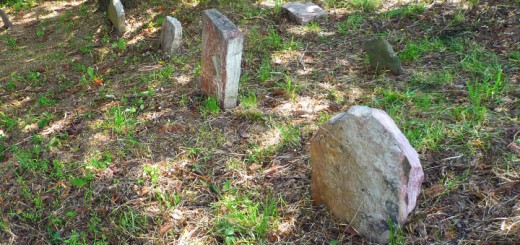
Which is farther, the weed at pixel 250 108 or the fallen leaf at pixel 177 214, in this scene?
the weed at pixel 250 108

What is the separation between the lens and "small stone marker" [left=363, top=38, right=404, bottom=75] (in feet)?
12.5

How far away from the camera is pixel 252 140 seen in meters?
3.19

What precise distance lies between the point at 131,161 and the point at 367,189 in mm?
1710

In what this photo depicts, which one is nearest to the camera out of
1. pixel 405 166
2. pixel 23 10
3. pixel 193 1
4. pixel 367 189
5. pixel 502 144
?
pixel 405 166

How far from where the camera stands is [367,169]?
2199 millimetres

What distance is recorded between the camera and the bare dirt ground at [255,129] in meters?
2.49

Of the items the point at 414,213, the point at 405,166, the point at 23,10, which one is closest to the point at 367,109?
the point at 405,166

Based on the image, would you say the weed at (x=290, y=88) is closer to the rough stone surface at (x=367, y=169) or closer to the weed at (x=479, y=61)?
the rough stone surface at (x=367, y=169)

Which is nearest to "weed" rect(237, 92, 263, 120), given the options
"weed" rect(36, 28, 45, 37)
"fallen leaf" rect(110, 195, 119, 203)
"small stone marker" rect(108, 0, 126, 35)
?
"fallen leaf" rect(110, 195, 119, 203)

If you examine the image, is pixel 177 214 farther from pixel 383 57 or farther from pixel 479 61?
pixel 479 61

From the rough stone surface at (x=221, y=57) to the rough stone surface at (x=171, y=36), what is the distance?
112 cm

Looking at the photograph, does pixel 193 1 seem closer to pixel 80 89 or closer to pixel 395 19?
pixel 80 89

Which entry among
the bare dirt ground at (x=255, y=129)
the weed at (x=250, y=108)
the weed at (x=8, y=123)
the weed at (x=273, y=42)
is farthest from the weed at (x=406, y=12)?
the weed at (x=8, y=123)

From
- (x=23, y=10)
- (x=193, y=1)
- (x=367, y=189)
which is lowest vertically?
(x=23, y=10)
